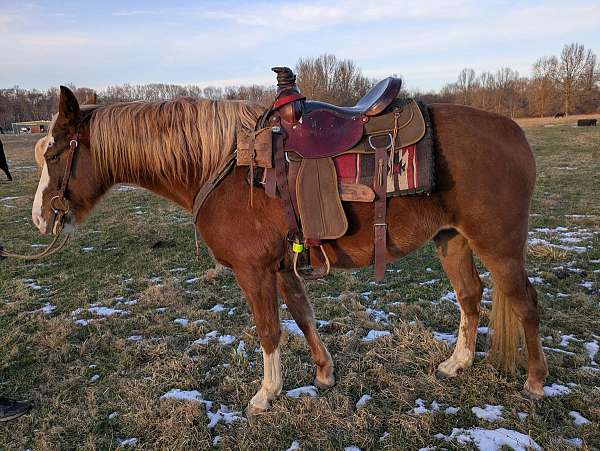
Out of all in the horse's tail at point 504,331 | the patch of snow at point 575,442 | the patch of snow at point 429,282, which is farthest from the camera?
the patch of snow at point 429,282

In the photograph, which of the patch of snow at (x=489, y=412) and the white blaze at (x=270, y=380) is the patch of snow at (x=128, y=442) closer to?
the white blaze at (x=270, y=380)

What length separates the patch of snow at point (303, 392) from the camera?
276cm

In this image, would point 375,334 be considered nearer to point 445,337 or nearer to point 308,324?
point 445,337

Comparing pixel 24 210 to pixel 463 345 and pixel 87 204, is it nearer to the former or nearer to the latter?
pixel 87 204

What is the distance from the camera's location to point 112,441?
2.39 metres

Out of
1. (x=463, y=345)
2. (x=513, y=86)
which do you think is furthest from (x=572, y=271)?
(x=513, y=86)

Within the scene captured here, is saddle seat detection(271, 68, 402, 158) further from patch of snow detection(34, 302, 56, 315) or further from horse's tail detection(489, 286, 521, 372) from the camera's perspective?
patch of snow detection(34, 302, 56, 315)

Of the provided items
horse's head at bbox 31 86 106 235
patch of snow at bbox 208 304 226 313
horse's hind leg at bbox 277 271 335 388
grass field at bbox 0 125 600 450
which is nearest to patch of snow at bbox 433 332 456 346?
grass field at bbox 0 125 600 450

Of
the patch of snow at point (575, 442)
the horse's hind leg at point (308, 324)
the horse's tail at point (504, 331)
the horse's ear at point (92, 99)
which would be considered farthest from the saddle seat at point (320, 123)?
the patch of snow at point (575, 442)

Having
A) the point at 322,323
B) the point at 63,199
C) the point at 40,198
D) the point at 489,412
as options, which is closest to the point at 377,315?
the point at 322,323

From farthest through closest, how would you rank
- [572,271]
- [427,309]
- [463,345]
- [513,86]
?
[513,86] < [572,271] < [427,309] < [463,345]

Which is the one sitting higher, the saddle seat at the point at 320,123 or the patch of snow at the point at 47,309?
the saddle seat at the point at 320,123

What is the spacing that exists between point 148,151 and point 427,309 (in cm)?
290

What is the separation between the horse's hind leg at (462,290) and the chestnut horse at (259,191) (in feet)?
1.20
